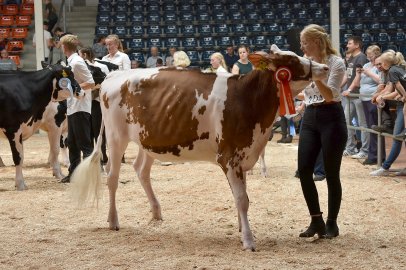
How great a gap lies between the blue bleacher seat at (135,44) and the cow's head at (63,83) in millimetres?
13225

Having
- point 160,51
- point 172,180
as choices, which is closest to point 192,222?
point 172,180

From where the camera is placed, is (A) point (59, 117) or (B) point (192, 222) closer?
(B) point (192, 222)

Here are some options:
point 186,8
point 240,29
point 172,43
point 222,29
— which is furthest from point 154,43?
point 240,29

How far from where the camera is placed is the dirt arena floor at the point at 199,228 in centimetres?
539

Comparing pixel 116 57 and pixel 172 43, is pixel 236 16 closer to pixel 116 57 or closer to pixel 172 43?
pixel 172 43

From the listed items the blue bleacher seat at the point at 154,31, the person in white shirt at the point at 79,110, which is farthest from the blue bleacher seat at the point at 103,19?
the person in white shirt at the point at 79,110

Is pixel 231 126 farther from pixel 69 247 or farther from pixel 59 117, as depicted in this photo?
pixel 59 117

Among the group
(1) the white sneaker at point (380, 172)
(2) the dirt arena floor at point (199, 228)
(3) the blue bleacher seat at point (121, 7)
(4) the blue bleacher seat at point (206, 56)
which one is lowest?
(1) the white sneaker at point (380, 172)

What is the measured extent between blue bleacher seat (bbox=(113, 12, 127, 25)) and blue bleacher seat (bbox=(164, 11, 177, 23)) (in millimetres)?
1317

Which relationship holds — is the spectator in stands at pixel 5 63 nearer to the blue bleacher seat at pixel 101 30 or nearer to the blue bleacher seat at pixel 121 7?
the blue bleacher seat at pixel 101 30

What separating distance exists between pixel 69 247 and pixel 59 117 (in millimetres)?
4910

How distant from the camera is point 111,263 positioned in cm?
535

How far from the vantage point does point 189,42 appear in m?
23.0

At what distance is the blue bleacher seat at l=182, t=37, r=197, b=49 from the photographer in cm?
2295
